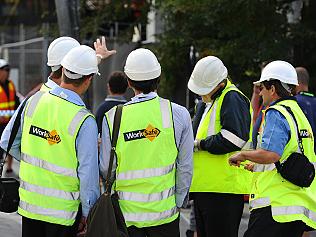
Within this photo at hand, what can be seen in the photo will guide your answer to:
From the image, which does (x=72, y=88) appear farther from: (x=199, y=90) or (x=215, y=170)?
(x=215, y=170)

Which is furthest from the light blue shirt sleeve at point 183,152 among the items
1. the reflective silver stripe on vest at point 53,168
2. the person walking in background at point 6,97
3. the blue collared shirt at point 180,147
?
the person walking in background at point 6,97

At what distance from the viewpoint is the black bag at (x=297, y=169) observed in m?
5.77

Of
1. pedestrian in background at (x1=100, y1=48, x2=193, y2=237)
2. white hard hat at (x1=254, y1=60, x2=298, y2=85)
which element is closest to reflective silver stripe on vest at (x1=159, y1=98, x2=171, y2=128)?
pedestrian in background at (x1=100, y1=48, x2=193, y2=237)

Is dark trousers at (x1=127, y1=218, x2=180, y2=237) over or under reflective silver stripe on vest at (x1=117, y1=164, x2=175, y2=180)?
under

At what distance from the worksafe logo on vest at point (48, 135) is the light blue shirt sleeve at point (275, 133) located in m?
1.41

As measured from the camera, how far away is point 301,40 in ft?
41.4

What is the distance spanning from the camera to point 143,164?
5441 millimetres

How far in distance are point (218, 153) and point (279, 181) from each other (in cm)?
89

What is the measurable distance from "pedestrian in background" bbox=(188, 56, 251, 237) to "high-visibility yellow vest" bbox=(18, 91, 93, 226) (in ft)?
Answer: 5.14

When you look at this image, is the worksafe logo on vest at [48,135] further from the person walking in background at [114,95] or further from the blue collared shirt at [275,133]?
the person walking in background at [114,95]

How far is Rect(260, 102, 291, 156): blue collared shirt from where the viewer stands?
5.71 metres

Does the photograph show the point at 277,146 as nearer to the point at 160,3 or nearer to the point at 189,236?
the point at 189,236

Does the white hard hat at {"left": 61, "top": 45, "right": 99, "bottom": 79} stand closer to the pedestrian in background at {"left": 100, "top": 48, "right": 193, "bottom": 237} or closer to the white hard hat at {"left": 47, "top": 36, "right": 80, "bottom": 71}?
the pedestrian in background at {"left": 100, "top": 48, "right": 193, "bottom": 237}

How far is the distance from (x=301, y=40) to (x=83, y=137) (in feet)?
25.7
